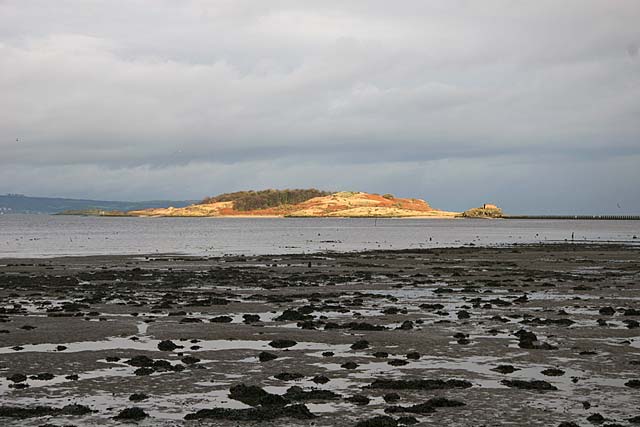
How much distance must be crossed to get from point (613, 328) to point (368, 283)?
23.1 meters

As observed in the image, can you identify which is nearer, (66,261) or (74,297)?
(74,297)

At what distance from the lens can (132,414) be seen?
627 inches

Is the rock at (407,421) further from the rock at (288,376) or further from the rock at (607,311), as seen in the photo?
the rock at (607,311)

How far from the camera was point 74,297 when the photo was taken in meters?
40.7

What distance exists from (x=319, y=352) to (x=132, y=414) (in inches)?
354

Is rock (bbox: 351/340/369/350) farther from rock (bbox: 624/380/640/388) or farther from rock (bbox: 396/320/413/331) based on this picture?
rock (bbox: 624/380/640/388)

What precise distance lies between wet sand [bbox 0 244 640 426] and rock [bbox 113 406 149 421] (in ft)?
0.08

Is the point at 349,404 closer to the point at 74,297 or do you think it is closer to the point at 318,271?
the point at 74,297

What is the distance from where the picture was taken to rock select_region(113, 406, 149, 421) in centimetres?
1585

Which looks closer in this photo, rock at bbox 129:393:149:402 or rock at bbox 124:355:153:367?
rock at bbox 129:393:149:402

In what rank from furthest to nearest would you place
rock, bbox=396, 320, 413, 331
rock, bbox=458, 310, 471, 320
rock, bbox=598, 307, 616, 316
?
rock, bbox=598, 307, 616, 316
rock, bbox=458, 310, 471, 320
rock, bbox=396, 320, 413, 331

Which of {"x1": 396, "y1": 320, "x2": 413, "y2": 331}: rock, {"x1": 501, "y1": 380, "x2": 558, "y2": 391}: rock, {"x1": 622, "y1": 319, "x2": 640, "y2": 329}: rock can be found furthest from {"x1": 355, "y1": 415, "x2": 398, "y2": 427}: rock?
{"x1": 622, "y1": 319, "x2": 640, "y2": 329}: rock

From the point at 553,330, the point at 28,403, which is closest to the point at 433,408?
the point at 28,403

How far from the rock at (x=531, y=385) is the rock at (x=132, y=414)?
9.40 m
